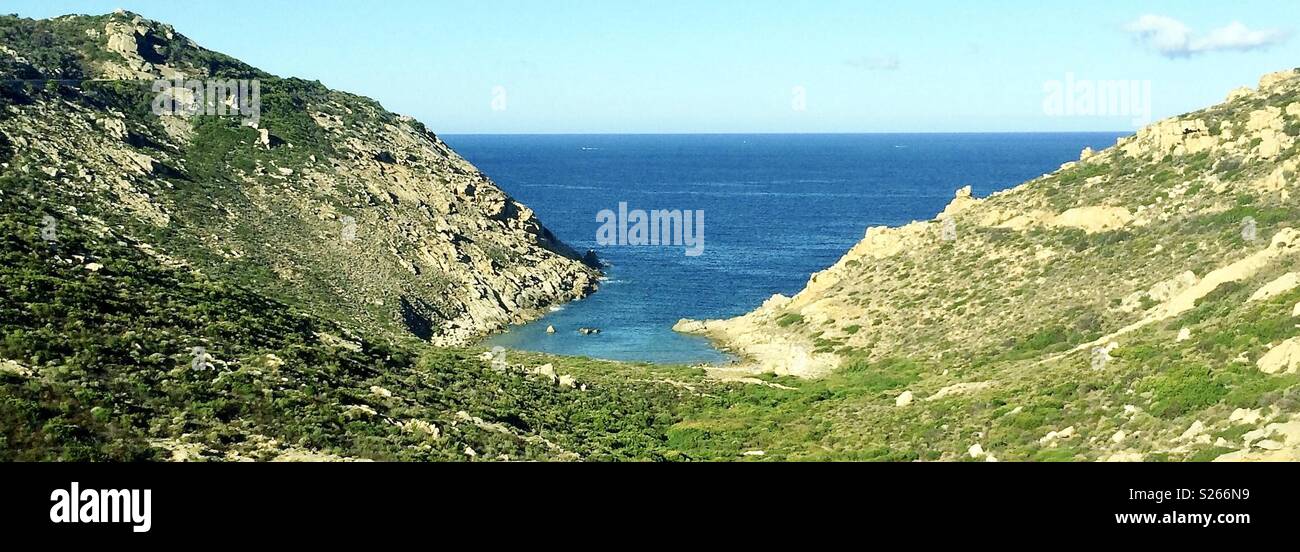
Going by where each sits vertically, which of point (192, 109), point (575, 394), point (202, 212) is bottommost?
point (575, 394)

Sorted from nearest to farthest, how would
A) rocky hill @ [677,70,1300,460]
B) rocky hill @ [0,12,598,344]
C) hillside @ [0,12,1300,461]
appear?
1. hillside @ [0,12,1300,461]
2. rocky hill @ [677,70,1300,460]
3. rocky hill @ [0,12,598,344]

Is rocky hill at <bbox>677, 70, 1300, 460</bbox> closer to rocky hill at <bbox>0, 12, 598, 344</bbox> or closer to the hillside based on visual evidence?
the hillside

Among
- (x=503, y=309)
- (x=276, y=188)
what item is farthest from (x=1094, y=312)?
(x=276, y=188)

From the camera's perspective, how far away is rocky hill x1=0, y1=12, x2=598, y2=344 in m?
74.2

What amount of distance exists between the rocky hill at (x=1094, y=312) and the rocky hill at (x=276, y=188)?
21.5 metres

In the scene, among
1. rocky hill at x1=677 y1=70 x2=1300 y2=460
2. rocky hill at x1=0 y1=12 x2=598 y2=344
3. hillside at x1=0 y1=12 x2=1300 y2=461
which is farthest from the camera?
rocky hill at x1=0 y1=12 x2=598 y2=344

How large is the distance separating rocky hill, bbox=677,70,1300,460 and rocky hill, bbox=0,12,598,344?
21548 mm

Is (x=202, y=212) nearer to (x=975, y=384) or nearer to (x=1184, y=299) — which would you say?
(x=975, y=384)

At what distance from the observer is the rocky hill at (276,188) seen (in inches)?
2923

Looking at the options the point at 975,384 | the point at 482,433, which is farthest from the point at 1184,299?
the point at 482,433

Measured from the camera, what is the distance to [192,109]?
97.5m

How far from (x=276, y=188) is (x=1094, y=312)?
6550 cm

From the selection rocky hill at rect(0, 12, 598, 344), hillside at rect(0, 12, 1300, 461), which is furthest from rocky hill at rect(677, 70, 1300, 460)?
rocky hill at rect(0, 12, 598, 344)
